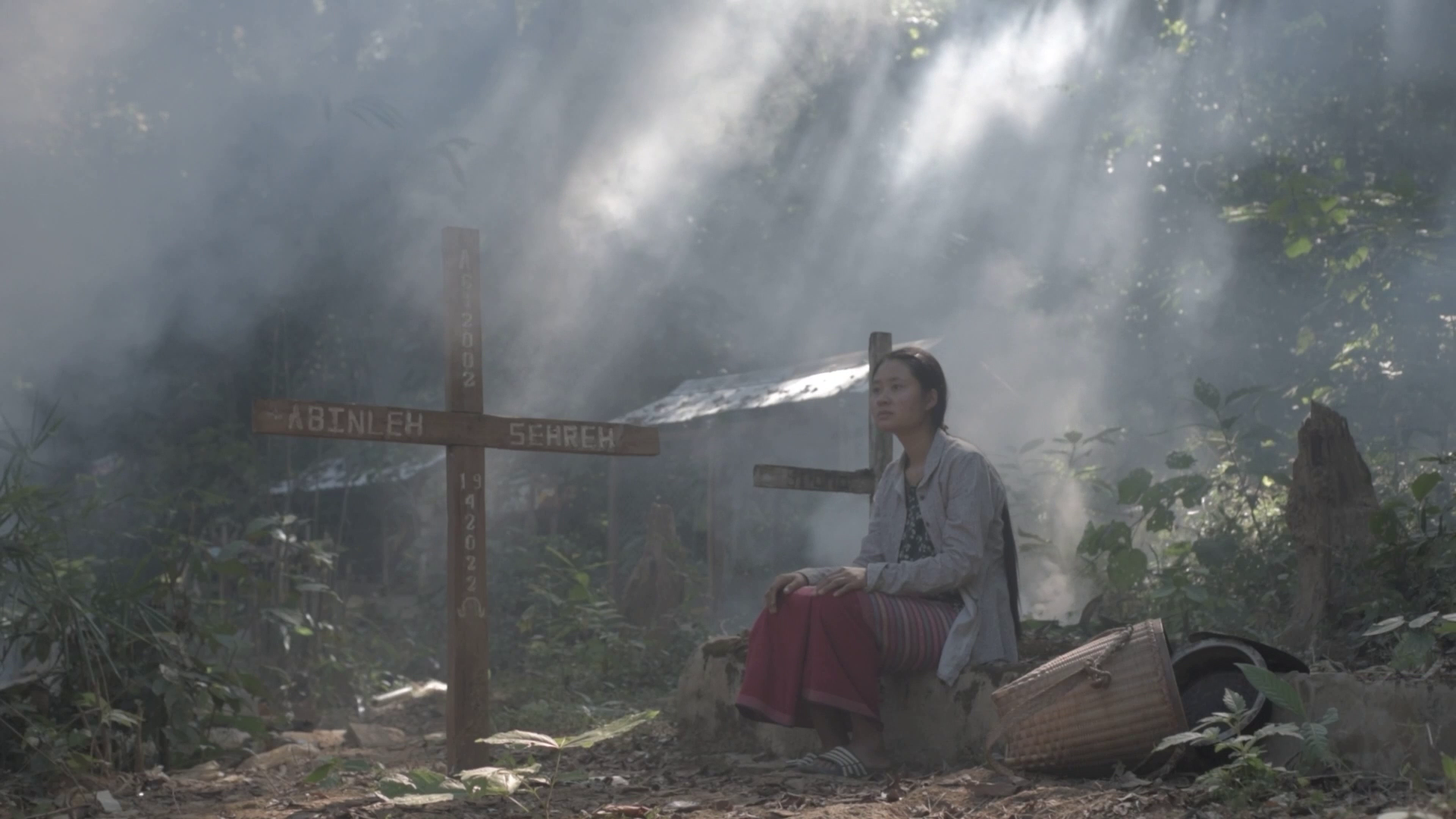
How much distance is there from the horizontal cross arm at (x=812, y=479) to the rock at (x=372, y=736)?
8.62ft

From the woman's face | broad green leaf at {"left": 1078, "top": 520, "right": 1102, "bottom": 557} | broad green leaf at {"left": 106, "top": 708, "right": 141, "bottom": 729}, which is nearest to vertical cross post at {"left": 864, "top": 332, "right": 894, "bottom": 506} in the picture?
broad green leaf at {"left": 1078, "top": 520, "right": 1102, "bottom": 557}

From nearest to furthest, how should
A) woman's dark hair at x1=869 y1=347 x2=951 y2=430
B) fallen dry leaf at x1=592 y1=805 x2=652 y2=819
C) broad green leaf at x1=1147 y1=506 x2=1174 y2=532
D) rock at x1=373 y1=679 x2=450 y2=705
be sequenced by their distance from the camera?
fallen dry leaf at x1=592 y1=805 x2=652 y2=819, woman's dark hair at x1=869 y1=347 x2=951 y2=430, broad green leaf at x1=1147 y1=506 x2=1174 y2=532, rock at x1=373 y1=679 x2=450 y2=705

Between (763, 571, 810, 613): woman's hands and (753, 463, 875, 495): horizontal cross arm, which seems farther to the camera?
(753, 463, 875, 495): horizontal cross arm

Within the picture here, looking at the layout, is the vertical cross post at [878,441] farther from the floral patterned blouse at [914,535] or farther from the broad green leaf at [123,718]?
the broad green leaf at [123,718]

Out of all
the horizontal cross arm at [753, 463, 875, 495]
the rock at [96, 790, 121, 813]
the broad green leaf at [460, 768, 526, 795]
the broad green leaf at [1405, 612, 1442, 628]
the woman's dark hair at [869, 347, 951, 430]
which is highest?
the woman's dark hair at [869, 347, 951, 430]

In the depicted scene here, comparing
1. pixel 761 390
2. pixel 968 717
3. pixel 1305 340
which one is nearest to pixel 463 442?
pixel 968 717

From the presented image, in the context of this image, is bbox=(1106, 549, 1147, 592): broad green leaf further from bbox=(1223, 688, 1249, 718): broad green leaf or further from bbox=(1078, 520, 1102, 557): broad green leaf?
bbox=(1223, 688, 1249, 718): broad green leaf

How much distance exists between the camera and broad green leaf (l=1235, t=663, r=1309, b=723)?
3154mm

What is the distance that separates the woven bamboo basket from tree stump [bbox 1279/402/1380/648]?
5.11 ft

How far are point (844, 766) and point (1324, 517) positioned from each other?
225 cm

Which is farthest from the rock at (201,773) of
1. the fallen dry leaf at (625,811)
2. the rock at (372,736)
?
the fallen dry leaf at (625,811)

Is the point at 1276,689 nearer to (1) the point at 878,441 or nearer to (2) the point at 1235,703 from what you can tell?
(2) the point at 1235,703

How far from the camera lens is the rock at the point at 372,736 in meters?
6.69

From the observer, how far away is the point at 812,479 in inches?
238
